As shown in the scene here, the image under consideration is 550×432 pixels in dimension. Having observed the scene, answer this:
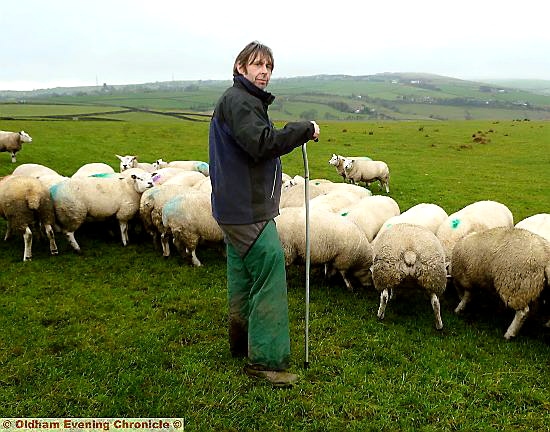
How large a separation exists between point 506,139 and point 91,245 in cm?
3128

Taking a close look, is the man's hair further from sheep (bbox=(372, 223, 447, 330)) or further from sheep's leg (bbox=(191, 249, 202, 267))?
sheep's leg (bbox=(191, 249, 202, 267))

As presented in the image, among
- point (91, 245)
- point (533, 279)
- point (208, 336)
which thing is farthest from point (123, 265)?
point (533, 279)

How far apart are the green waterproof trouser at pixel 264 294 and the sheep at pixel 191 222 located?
357 cm

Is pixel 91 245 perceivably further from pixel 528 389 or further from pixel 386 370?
pixel 528 389

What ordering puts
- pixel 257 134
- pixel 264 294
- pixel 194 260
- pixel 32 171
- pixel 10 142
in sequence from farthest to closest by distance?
pixel 10 142, pixel 32 171, pixel 194 260, pixel 264 294, pixel 257 134

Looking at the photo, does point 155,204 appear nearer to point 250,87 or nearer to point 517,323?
point 250,87

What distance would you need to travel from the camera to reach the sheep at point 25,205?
840cm

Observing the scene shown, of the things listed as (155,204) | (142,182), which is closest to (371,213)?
(155,204)

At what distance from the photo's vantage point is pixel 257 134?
388 cm

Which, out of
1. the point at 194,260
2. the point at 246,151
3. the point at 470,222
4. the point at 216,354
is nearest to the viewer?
the point at 246,151

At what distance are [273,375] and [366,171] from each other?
47.4 feet

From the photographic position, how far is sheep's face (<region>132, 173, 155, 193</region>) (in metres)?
9.90

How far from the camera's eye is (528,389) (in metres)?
4.89

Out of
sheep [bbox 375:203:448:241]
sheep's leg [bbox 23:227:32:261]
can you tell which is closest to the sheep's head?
sheep's leg [bbox 23:227:32:261]
